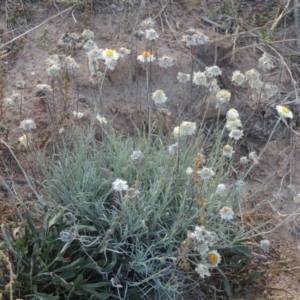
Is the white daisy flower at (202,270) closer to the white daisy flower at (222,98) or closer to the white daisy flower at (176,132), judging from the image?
the white daisy flower at (176,132)

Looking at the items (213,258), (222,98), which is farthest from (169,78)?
(213,258)

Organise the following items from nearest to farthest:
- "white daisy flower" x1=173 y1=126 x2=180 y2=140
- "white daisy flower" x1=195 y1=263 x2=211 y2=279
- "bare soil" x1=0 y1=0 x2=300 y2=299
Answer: "white daisy flower" x1=195 y1=263 x2=211 y2=279 < "white daisy flower" x1=173 y1=126 x2=180 y2=140 < "bare soil" x1=0 y1=0 x2=300 y2=299

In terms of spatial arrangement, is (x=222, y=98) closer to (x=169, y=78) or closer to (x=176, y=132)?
(x=176, y=132)

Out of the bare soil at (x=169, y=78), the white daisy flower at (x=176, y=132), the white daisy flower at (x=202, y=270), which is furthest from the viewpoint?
the bare soil at (x=169, y=78)

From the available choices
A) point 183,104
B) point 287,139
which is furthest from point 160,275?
point 287,139

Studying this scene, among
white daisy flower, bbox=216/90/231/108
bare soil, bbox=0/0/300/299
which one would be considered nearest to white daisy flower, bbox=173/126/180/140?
white daisy flower, bbox=216/90/231/108

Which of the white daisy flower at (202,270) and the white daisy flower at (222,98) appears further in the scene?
the white daisy flower at (222,98)

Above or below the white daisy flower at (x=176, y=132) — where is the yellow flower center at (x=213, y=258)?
below

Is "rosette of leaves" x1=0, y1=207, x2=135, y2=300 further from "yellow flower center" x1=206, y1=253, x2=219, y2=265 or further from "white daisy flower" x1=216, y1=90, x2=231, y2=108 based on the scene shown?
"white daisy flower" x1=216, y1=90, x2=231, y2=108

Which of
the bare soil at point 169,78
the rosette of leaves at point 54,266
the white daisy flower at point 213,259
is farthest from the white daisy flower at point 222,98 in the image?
the rosette of leaves at point 54,266

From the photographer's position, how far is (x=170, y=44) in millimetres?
4070

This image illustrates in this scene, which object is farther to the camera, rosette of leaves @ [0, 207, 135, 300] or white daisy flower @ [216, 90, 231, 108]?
white daisy flower @ [216, 90, 231, 108]

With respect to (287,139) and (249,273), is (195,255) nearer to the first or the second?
(249,273)

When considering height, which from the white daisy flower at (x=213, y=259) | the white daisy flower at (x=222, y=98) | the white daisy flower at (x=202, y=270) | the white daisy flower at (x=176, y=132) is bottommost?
the white daisy flower at (x=213, y=259)
